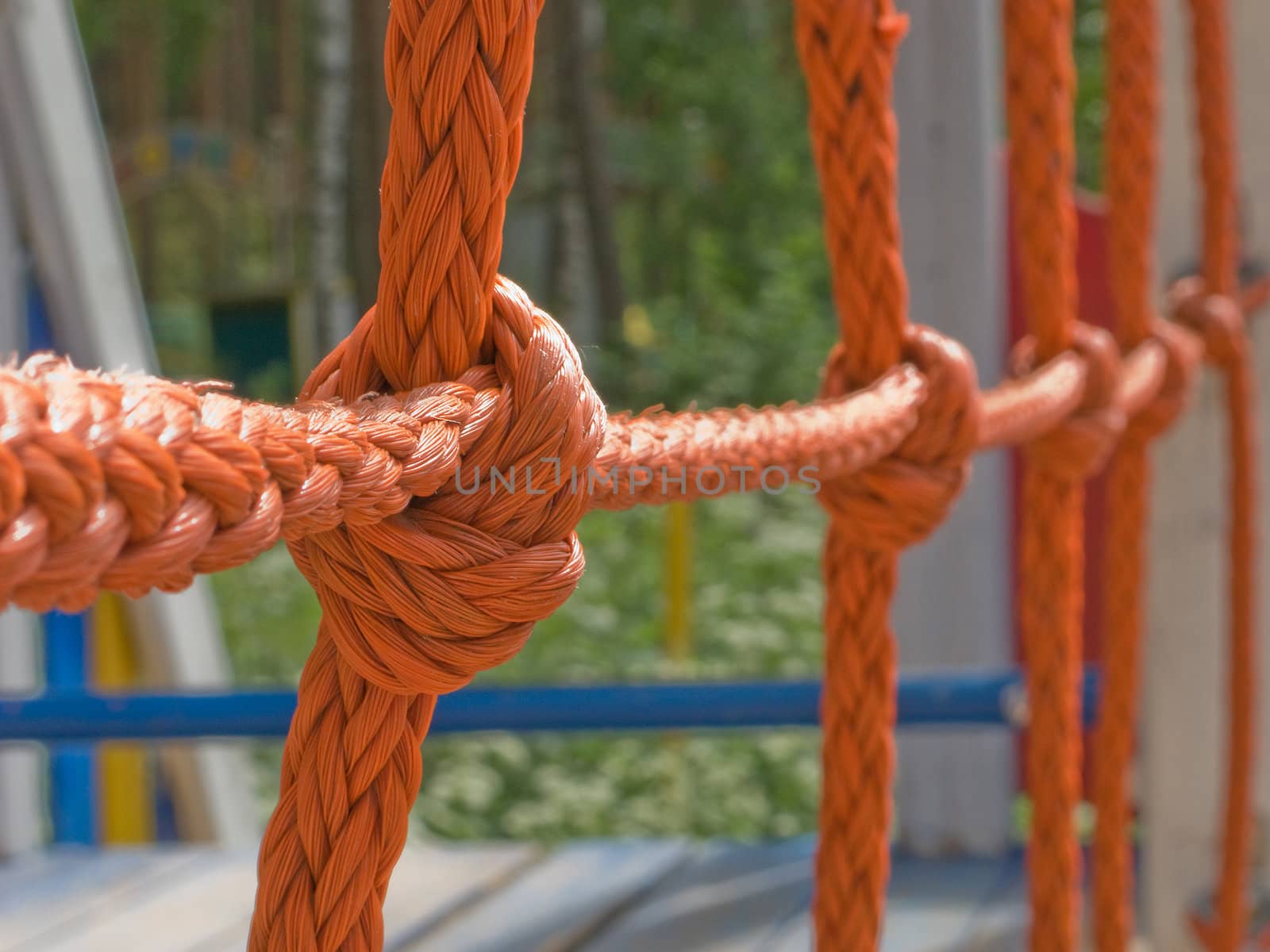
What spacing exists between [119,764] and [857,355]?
186 cm

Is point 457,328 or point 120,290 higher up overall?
point 457,328

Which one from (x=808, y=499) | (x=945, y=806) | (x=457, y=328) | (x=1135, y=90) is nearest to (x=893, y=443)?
(x=457, y=328)

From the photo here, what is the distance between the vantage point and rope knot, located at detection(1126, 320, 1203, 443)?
1.11 meters

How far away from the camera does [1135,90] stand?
1.08 m

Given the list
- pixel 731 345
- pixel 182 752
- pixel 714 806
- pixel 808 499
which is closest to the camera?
pixel 182 752

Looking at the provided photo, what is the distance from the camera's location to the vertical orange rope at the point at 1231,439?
1158 mm

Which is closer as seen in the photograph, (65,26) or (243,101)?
(65,26)

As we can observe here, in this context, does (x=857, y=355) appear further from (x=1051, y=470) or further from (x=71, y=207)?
(x=71, y=207)

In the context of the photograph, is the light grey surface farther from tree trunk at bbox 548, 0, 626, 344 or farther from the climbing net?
tree trunk at bbox 548, 0, 626, 344

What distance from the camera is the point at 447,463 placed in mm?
342

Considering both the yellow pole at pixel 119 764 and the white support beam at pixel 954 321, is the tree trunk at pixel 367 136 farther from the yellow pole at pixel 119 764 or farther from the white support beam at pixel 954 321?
the white support beam at pixel 954 321

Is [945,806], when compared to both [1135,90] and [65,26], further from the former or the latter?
[65,26]

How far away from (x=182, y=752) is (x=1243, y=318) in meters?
1.60

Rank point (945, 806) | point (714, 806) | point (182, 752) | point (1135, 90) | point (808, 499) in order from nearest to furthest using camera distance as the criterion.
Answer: point (1135, 90), point (945, 806), point (182, 752), point (714, 806), point (808, 499)
